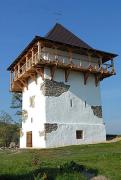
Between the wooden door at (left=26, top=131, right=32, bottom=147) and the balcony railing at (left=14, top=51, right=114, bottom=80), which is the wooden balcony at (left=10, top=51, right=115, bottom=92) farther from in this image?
the wooden door at (left=26, top=131, right=32, bottom=147)

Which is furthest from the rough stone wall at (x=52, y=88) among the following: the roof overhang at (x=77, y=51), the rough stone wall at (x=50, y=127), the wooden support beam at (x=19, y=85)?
the wooden support beam at (x=19, y=85)

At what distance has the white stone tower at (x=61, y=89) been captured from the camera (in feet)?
87.5

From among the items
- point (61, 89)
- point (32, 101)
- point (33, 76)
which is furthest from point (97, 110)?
point (33, 76)

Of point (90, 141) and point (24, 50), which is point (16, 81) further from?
point (90, 141)

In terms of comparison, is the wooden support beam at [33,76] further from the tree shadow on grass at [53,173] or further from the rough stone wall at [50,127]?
the tree shadow on grass at [53,173]

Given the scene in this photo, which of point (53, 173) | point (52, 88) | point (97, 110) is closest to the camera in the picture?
point (53, 173)

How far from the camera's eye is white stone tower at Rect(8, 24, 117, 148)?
2666 cm

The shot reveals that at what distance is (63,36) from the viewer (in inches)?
1187

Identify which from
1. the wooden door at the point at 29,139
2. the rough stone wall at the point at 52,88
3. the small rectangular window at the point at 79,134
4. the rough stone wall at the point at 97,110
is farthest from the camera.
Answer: the rough stone wall at the point at 97,110

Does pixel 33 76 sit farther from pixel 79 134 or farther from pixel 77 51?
pixel 79 134

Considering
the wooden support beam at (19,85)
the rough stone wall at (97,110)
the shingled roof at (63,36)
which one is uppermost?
the shingled roof at (63,36)

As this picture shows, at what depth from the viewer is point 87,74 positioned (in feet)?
95.9

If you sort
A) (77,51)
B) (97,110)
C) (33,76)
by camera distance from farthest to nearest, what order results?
(97,110)
(77,51)
(33,76)

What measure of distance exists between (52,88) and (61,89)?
92 centimetres
